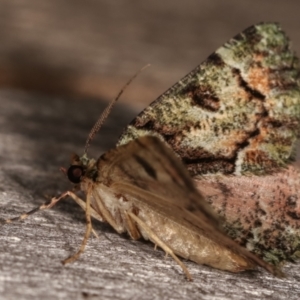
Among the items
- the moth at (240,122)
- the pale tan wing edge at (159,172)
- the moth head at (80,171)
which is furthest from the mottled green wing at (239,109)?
the pale tan wing edge at (159,172)

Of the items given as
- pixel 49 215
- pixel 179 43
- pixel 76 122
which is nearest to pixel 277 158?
pixel 49 215

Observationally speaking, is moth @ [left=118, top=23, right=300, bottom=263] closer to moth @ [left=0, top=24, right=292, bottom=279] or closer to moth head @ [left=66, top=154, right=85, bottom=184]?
moth @ [left=0, top=24, right=292, bottom=279]

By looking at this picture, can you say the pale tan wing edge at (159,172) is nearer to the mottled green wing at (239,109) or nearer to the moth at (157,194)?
the moth at (157,194)

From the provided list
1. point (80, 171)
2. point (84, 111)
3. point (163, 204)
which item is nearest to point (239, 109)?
point (163, 204)

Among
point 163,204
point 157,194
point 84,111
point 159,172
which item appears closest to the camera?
point 159,172

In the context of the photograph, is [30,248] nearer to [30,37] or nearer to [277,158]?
[277,158]

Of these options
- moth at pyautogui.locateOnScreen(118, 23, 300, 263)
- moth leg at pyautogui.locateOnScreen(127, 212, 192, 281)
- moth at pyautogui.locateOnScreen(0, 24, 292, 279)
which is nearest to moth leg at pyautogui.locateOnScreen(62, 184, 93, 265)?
moth at pyautogui.locateOnScreen(0, 24, 292, 279)

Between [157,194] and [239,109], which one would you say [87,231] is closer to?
[157,194]
